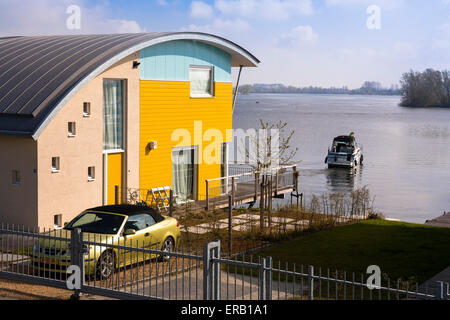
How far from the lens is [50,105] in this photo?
19.2m

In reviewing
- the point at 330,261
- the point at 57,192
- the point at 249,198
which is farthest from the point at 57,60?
the point at 330,261

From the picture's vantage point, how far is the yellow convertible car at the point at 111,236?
1341cm

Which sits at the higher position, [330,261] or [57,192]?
[57,192]

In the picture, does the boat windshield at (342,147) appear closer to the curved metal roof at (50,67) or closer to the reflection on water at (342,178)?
the reflection on water at (342,178)

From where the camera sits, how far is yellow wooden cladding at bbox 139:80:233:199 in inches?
911

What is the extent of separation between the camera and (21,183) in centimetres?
1923

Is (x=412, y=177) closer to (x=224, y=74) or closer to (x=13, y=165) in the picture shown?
(x=224, y=74)

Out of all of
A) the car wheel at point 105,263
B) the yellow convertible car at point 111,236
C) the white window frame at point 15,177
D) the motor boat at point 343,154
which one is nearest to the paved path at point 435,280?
the yellow convertible car at point 111,236

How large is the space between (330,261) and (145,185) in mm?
8296

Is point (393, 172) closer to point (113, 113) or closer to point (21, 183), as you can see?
point (113, 113)

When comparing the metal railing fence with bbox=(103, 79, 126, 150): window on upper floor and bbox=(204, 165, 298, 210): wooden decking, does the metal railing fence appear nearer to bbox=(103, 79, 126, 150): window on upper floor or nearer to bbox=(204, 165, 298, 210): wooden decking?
bbox=(103, 79, 126, 150): window on upper floor

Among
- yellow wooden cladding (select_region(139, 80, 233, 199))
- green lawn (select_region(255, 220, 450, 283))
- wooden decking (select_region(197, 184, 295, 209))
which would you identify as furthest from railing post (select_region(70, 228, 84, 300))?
wooden decking (select_region(197, 184, 295, 209))

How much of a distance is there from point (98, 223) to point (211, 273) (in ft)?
16.2

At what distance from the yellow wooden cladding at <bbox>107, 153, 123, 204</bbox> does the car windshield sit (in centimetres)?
629
